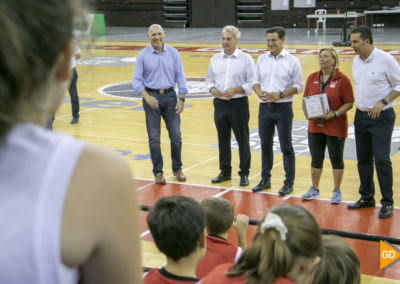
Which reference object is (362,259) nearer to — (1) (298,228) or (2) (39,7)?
(1) (298,228)

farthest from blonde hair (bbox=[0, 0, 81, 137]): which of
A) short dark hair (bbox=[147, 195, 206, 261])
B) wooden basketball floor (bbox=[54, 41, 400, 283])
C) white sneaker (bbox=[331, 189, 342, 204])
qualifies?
white sneaker (bbox=[331, 189, 342, 204])

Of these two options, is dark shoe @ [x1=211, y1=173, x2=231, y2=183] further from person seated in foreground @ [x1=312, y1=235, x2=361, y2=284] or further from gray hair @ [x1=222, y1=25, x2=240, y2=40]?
person seated in foreground @ [x1=312, y1=235, x2=361, y2=284]

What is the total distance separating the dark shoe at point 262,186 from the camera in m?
7.60

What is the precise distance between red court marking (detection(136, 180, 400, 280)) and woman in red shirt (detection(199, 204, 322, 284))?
3.21 metres

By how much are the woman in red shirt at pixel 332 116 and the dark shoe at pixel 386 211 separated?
0.61m

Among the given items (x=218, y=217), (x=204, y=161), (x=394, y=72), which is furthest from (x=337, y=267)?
(x=204, y=161)

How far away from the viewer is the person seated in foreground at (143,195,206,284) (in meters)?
2.60

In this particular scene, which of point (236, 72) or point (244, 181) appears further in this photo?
point (244, 181)

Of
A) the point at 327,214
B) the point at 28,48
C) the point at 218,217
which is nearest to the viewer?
the point at 28,48

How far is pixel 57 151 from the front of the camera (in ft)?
2.92

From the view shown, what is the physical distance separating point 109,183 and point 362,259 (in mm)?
4993

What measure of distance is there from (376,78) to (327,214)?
5.23ft

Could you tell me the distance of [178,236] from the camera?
102 inches

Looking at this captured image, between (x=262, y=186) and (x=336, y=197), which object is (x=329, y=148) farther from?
(x=262, y=186)
